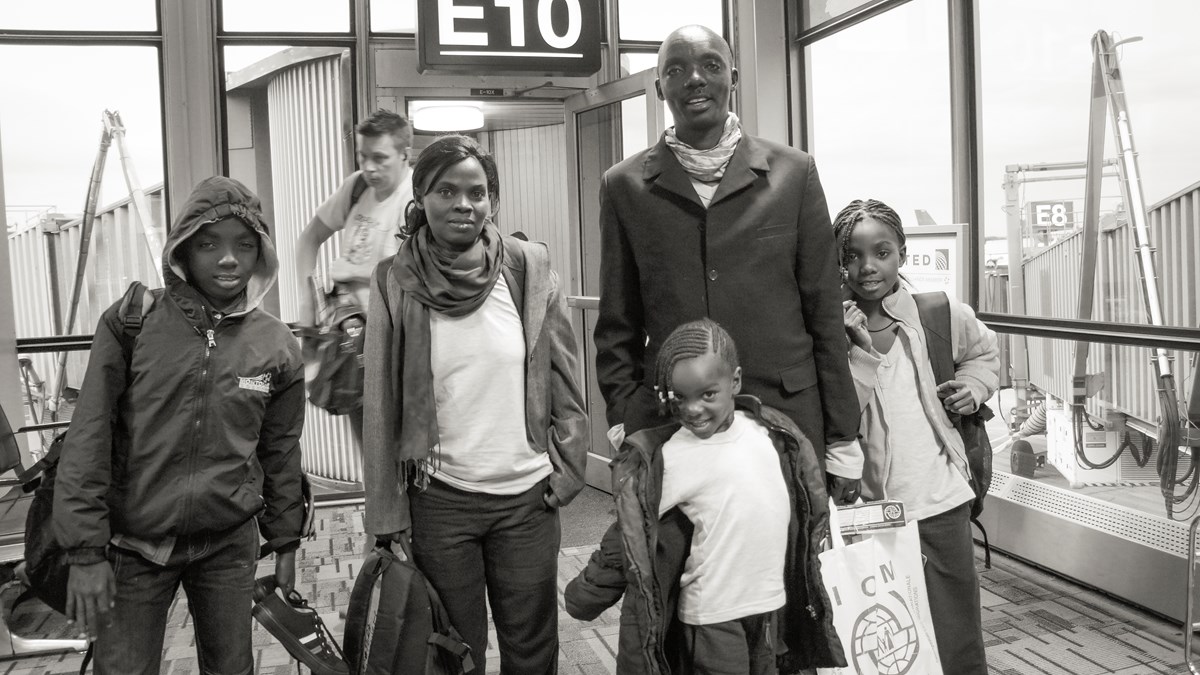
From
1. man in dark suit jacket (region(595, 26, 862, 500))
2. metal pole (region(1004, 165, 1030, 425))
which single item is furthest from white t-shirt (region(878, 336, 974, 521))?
metal pole (region(1004, 165, 1030, 425))

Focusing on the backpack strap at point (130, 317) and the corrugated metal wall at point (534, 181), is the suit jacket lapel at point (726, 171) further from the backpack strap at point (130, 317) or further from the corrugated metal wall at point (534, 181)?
the corrugated metal wall at point (534, 181)

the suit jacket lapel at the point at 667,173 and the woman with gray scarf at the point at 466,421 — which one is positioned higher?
the suit jacket lapel at the point at 667,173

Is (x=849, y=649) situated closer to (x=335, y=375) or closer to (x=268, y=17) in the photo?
(x=335, y=375)

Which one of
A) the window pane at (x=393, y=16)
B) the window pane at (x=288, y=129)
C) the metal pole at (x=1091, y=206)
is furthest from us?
the window pane at (x=393, y=16)

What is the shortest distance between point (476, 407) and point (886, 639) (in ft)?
3.63

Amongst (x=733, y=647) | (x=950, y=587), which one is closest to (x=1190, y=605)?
(x=950, y=587)

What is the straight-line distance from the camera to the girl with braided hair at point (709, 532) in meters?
2.08

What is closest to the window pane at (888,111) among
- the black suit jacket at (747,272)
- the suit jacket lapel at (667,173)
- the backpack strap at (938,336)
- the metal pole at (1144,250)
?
the metal pole at (1144,250)

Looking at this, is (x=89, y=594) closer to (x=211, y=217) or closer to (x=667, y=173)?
(x=211, y=217)

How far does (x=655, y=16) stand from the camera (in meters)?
5.85

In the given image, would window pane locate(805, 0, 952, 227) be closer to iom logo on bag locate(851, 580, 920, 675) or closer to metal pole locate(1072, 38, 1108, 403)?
metal pole locate(1072, 38, 1108, 403)

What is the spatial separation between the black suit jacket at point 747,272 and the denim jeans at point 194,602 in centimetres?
91

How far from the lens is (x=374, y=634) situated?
2174mm

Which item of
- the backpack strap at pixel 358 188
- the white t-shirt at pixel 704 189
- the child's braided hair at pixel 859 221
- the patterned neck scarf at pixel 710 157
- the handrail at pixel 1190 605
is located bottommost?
the handrail at pixel 1190 605
